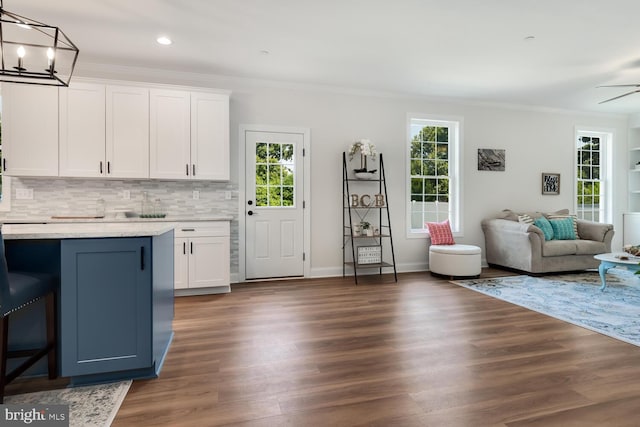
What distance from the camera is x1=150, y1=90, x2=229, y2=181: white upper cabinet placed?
13.6ft

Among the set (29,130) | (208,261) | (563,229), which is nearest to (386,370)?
(208,261)

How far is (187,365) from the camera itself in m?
2.32

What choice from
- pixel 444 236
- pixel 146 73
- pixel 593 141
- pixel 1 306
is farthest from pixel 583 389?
pixel 593 141

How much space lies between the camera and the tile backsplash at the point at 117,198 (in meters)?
4.09

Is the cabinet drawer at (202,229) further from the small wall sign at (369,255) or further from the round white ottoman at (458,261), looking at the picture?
the round white ottoman at (458,261)

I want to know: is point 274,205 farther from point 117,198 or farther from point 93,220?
point 93,220

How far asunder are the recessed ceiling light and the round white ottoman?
167 inches

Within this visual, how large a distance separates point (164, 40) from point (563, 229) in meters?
5.98

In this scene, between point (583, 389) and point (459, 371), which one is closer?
point (583, 389)

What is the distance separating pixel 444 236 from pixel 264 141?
9.87 feet

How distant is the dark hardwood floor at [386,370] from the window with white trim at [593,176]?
14.6ft

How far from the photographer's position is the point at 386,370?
223 cm

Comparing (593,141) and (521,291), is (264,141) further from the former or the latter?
(593,141)

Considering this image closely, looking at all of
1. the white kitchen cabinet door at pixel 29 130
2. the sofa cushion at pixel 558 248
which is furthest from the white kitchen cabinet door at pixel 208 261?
the sofa cushion at pixel 558 248
